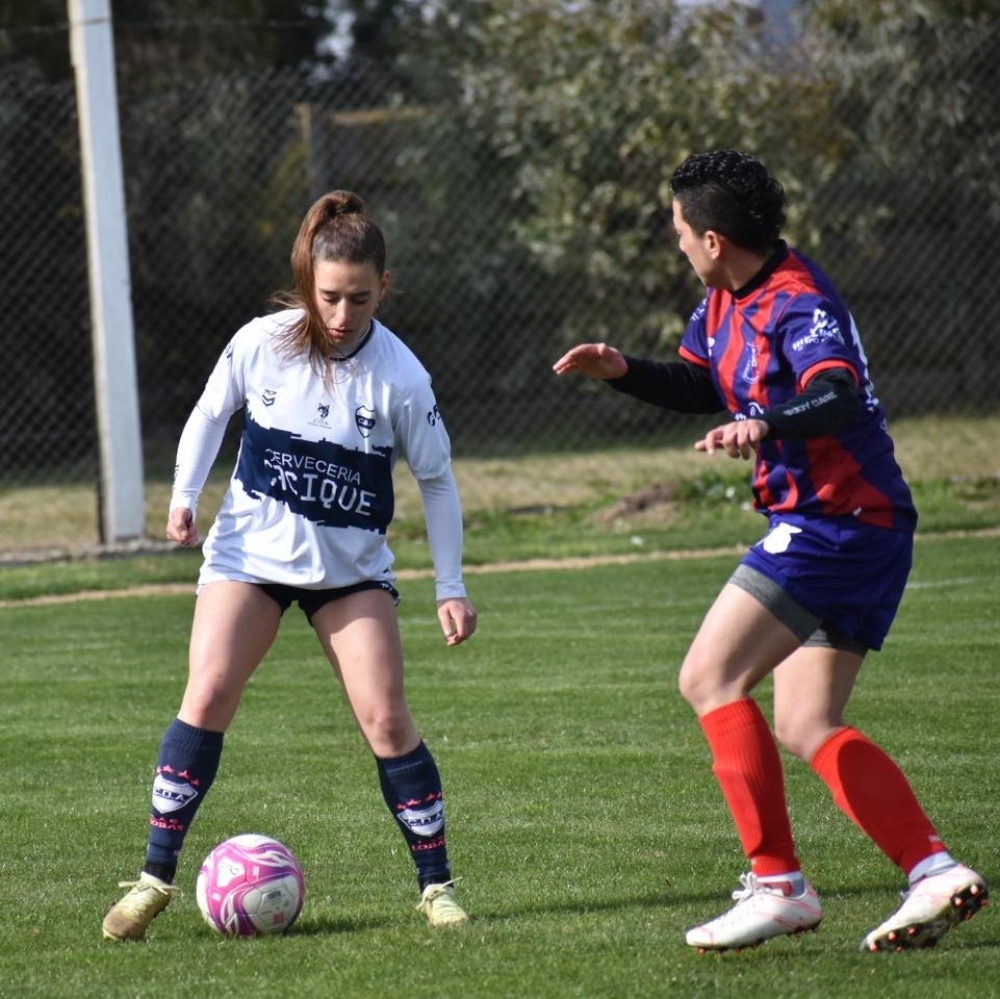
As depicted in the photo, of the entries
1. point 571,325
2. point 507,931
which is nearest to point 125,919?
point 507,931

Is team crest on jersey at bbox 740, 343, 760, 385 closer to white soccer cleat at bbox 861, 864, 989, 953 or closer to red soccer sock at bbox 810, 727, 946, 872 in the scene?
red soccer sock at bbox 810, 727, 946, 872

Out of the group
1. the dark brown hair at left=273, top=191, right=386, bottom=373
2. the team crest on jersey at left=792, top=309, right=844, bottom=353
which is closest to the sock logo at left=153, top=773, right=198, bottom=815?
the dark brown hair at left=273, top=191, right=386, bottom=373

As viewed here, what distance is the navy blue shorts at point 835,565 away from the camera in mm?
3945

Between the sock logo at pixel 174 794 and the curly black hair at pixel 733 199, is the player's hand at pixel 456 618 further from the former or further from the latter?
the curly black hair at pixel 733 199

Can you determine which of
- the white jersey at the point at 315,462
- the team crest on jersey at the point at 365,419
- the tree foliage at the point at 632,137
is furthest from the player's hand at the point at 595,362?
the tree foliage at the point at 632,137

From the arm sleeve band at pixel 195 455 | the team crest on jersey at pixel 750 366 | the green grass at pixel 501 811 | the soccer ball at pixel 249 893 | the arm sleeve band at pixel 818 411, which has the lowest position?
the green grass at pixel 501 811

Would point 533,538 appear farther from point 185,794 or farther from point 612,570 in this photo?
point 185,794

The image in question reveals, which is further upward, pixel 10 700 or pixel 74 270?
pixel 74 270

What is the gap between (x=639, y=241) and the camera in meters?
14.9

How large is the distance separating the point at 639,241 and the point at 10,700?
8.58 meters

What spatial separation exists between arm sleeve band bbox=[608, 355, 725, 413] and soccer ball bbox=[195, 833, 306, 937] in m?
1.49

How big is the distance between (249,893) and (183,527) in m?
0.93

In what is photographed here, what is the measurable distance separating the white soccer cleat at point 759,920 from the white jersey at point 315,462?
106cm

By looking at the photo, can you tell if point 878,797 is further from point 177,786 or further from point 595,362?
point 177,786
